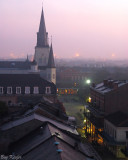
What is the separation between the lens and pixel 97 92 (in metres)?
35.7

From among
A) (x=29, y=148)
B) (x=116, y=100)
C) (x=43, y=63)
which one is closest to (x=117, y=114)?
(x=116, y=100)

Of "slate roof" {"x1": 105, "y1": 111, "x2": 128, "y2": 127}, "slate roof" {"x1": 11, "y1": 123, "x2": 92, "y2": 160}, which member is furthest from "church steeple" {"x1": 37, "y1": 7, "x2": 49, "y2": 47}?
"slate roof" {"x1": 11, "y1": 123, "x2": 92, "y2": 160}

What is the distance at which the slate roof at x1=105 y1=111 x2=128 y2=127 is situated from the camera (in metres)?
26.3

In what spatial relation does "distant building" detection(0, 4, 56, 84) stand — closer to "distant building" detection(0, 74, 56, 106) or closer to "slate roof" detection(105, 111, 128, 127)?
"distant building" detection(0, 74, 56, 106)

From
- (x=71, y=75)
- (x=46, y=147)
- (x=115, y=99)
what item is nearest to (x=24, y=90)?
(x=115, y=99)

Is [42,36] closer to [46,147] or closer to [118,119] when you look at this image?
[118,119]

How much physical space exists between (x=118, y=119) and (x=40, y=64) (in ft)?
206

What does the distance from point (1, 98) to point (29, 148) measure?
28.8 m

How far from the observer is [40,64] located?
88.7 metres

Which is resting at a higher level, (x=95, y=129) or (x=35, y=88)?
(x=35, y=88)

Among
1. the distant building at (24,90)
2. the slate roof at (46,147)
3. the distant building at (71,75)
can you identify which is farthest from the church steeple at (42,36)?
the slate roof at (46,147)

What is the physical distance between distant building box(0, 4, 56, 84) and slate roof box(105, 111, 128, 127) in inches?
1489

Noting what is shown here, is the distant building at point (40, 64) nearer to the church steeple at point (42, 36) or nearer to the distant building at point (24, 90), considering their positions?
the church steeple at point (42, 36)

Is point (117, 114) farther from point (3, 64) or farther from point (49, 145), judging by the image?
point (3, 64)
